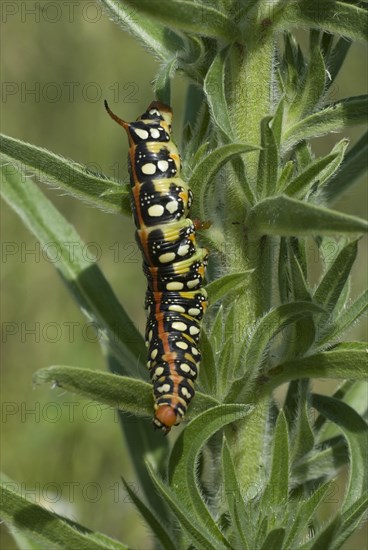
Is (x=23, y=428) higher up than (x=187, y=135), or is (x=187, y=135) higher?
(x=187, y=135)

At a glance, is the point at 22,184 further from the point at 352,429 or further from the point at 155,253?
the point at 352,429

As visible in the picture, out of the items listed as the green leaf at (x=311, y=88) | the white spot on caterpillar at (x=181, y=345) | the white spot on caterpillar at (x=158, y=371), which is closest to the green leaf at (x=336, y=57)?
the green leaf at (x=311, y=88)

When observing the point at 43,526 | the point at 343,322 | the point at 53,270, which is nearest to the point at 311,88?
the point at 343,322

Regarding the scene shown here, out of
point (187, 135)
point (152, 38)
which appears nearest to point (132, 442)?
point (187, 135)

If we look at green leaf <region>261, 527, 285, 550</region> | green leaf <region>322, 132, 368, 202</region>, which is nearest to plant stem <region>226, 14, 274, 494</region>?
green leaf <region>261, 527, 285, 550</region>

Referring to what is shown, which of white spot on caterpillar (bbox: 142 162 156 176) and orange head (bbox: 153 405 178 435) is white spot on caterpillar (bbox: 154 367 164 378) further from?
white spot on caterpillar (bbox: 142 162 156 176)

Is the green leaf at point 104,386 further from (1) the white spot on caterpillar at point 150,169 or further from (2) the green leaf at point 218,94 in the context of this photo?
(2) the green leaf at point 218,94
